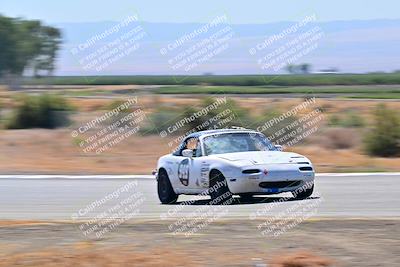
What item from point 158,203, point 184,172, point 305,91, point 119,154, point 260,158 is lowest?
point 305,91

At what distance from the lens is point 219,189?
17062mm

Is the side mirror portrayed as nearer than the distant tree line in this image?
Yes

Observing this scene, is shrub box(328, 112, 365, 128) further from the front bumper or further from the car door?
the front bumper

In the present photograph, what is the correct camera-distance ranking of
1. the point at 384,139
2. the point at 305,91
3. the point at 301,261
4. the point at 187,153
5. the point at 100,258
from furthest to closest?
the point at 305,91, the point at 384,139, the point at 187,153, the point at 100,258, the point at 301,261

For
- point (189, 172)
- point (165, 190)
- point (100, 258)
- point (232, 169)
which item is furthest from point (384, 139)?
point (100, 258)

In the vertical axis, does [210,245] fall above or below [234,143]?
above

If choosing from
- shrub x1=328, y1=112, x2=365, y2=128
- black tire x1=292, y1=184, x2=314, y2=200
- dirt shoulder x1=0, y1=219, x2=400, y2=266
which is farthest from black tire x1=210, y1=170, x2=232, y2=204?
shrub x1=328, y1=112, x2=365, y2=128

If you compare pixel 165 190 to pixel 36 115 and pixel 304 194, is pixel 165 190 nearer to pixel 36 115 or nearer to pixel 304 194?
pixel 304 194

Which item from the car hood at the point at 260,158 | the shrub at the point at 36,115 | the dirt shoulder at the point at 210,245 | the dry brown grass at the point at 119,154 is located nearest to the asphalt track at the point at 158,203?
the car hood at the point at 260,158

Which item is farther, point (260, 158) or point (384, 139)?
point (384, 139)

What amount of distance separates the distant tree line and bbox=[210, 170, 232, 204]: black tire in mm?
81797

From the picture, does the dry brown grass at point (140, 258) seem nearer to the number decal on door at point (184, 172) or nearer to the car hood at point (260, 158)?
the car hood at point (260, 158)

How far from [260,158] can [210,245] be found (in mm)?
5349

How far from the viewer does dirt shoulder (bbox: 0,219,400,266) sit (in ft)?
35.3
